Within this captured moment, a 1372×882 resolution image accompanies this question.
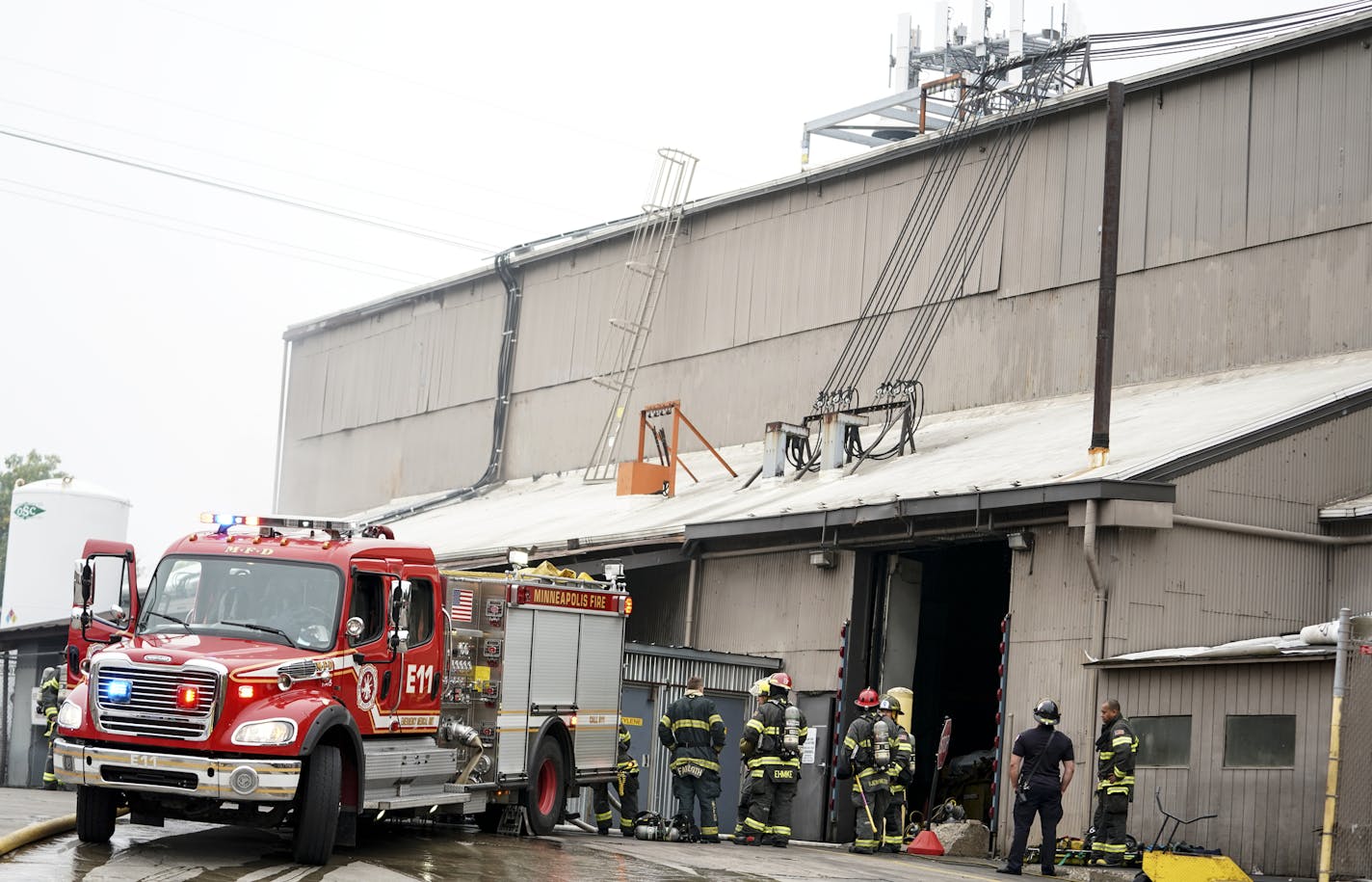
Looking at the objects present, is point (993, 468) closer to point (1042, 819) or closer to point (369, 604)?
point (1042, 819)

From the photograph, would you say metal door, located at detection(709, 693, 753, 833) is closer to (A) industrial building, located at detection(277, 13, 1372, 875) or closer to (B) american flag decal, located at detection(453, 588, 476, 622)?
(A) industrial building, located at detection(277, 13, 1372, 875)

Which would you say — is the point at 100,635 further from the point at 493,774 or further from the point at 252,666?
the point at 493,774

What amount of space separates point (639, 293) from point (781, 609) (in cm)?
1512

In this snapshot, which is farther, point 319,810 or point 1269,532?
point 1269,532

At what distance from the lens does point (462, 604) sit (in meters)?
16.3

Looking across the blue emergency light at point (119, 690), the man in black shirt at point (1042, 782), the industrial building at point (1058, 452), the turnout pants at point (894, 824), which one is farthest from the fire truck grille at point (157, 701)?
the industrial building at point (1058, 452)

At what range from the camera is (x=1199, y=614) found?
18.5 m

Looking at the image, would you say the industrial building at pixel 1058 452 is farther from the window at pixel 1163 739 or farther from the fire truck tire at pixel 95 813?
the fire truck tire at pixel 95 813

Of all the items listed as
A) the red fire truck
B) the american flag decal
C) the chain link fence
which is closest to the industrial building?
the chain link fence

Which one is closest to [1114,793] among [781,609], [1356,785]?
[1356,785]

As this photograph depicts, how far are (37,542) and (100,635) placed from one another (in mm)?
27459

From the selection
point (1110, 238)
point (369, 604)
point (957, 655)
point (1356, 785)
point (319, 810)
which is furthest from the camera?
point (957, 655)

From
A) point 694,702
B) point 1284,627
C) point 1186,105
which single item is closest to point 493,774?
point 694,702

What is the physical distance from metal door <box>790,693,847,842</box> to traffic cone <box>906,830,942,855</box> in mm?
2383
